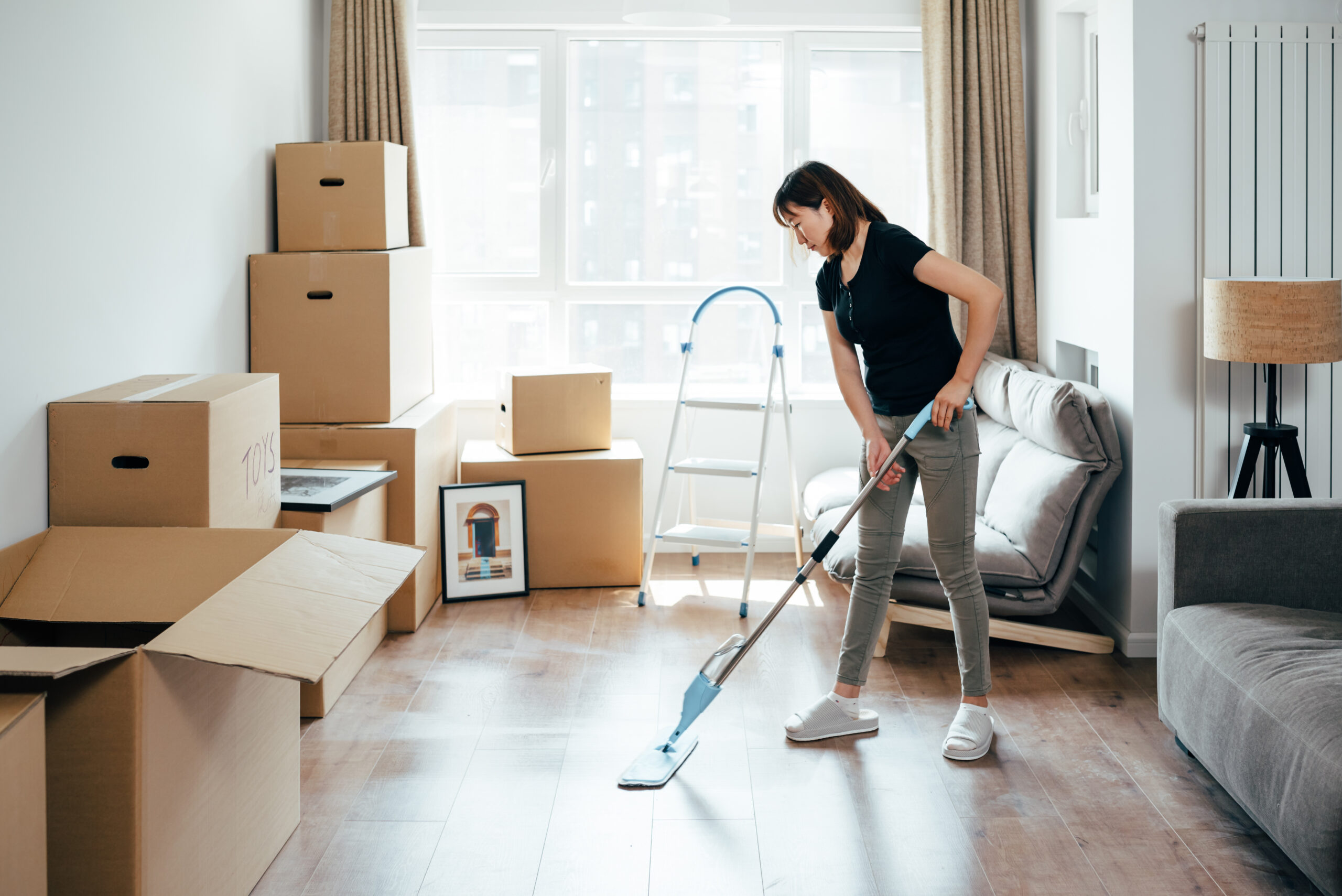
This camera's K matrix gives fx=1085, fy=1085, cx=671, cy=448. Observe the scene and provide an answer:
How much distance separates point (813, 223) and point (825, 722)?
1.23 metres

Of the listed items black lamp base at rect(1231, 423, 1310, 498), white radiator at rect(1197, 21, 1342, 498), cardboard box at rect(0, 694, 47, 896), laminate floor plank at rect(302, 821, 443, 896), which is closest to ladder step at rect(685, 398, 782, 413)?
white radiator at rect(1197, 21, 1342, 498)

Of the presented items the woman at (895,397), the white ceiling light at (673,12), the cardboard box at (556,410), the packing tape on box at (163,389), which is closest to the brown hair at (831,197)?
the woman at (895,397)

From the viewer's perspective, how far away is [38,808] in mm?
1480

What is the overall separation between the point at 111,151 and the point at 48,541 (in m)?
0.98

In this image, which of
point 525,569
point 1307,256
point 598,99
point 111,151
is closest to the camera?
point 111,151

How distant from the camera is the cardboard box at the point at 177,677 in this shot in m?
1.61

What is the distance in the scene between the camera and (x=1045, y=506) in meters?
3.22

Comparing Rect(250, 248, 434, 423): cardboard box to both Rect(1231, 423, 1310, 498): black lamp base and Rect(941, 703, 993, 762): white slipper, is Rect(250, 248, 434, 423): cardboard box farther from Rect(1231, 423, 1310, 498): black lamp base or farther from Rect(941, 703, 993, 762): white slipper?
Rect(1231, 423, 1310, 498): black lamp base

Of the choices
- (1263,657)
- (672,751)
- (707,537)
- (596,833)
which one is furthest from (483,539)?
(1263,657)

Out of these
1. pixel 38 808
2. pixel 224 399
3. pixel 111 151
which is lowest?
pixel 38 808

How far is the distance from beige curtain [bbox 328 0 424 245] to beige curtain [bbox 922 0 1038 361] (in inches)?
78.7

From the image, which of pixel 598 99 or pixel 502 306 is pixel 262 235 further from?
pixel 598 99

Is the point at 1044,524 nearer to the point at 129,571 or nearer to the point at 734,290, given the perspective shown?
the point at 734,290

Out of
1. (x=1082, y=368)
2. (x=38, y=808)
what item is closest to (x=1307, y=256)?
(x=1082, y=368)
